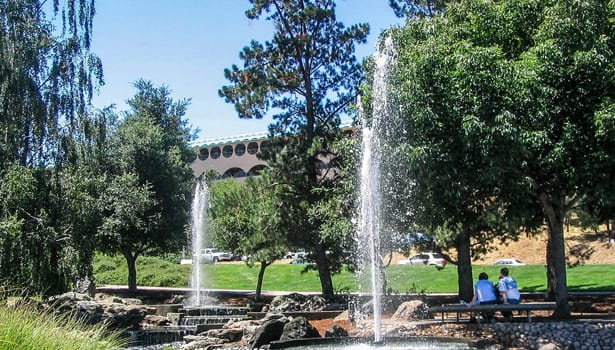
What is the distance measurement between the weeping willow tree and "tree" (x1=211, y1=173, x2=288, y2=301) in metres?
6.74

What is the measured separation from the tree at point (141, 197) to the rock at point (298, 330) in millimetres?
18220

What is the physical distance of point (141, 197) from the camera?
108 feet

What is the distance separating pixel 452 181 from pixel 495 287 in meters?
3.31

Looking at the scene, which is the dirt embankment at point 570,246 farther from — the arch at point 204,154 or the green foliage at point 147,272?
the arch at point 204,154

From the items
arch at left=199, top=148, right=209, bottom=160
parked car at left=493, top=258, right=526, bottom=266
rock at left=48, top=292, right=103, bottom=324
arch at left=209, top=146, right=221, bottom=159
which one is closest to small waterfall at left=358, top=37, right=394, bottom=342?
rock at left=48, top=292, right=103, bottom=324

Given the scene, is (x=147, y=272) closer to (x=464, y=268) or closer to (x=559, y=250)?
(x=464, y=268)

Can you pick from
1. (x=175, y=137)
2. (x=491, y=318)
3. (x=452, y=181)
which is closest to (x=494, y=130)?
(x=452, y=181)

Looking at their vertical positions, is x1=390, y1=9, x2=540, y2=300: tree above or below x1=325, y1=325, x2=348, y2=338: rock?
above

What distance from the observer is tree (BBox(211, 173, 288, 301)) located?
24.9 metres

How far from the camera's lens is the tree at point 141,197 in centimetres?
3256

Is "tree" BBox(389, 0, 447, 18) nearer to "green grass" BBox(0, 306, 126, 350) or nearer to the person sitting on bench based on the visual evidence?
the person sitting on bench

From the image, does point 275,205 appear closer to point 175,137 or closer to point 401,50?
point 401,50

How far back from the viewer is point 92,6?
21.8 meters

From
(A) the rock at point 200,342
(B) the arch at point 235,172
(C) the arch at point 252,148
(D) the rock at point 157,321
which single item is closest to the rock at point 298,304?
(D) the rock at point 157,321
